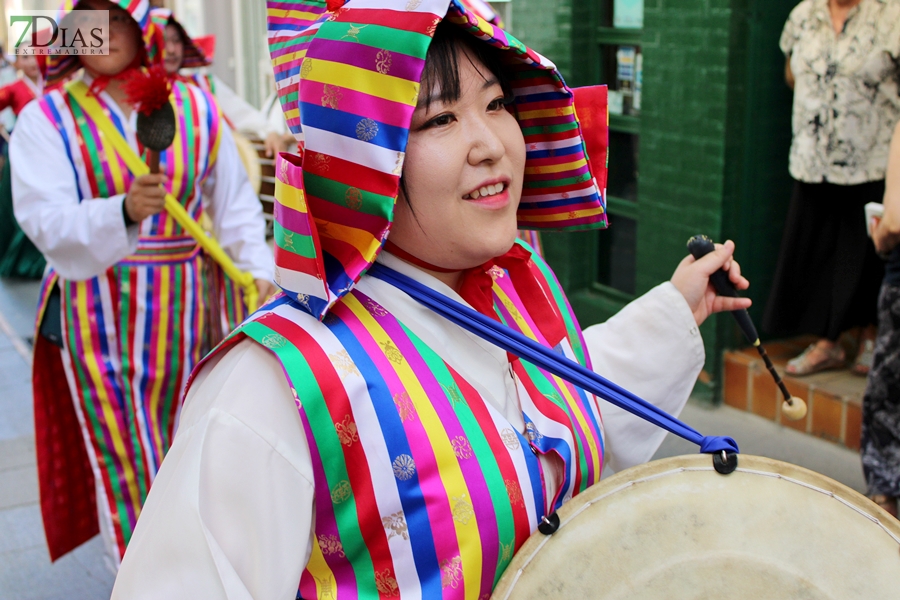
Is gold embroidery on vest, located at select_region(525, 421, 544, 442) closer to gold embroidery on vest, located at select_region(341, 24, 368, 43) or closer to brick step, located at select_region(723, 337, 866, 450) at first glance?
gold embroidery on vest, located at select_region(341, 24, 368, 43)

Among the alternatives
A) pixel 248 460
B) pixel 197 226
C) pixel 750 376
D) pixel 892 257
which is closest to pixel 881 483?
pixel 892 257

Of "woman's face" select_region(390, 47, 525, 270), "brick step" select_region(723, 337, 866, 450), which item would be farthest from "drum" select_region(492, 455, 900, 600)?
"brick step" select_region(723, 337, 866, 450)

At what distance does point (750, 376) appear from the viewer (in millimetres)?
4320

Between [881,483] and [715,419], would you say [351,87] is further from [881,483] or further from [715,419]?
[715,419]

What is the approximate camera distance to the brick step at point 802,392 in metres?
3.92

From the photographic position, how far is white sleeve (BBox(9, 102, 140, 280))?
9.84ft

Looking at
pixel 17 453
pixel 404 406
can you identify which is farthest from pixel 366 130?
pixel 17 453

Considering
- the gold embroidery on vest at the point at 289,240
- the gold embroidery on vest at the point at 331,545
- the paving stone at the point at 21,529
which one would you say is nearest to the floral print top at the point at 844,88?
the gold embroidery on vest at the point at 289,240

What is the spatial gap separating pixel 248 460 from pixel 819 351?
3.44 m

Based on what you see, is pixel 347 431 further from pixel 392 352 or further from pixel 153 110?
pixel 153 110

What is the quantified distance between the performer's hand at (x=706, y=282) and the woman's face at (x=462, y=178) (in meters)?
0.54

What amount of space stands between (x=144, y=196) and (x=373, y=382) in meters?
1.84

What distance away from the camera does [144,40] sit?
128 inches


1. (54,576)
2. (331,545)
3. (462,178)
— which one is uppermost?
(462,178)
